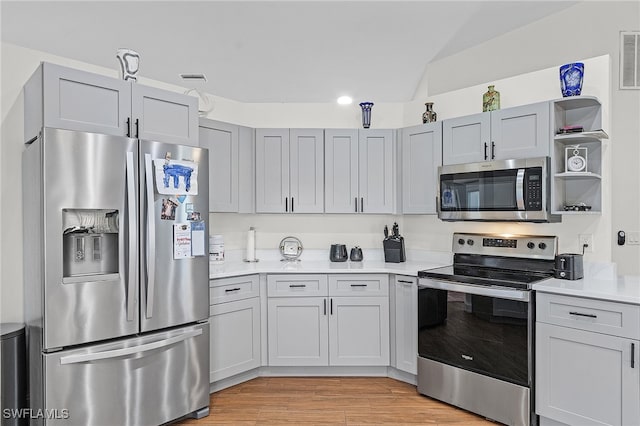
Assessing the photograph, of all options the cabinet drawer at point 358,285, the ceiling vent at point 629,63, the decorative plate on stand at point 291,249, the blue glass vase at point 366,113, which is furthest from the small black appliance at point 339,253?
the ceiling vent at point 629,63

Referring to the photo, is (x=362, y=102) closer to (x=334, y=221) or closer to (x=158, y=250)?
(x=334, y=221)

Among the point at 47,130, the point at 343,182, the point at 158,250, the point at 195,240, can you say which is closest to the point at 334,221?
the point at 343,182

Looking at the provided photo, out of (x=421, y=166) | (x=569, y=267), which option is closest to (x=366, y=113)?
(x=421, y=166)

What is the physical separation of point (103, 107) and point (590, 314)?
303 centimetres

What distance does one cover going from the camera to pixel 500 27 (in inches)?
127

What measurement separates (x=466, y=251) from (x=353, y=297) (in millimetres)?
1002

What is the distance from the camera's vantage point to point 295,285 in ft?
11.5

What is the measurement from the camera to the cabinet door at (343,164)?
3.90m

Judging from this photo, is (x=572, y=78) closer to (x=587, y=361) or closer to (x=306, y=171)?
(x=587, y=361)

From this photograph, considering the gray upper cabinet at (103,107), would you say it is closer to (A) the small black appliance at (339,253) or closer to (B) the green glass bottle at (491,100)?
(A) the small black appliance at (339,253)

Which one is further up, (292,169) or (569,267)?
(292,169)

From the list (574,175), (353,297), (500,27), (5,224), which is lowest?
(353,297)

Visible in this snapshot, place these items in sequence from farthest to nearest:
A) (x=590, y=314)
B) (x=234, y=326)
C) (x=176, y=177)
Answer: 1. (x=234, y=326)
2. (x=176, y=177)
3. (x=590, y=314)

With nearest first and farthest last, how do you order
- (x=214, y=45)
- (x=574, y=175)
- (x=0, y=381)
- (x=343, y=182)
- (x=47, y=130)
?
1. (x=47, y=130)
2. (x=0, y=381)
3. (x=574, y=175)
4. (x=214, y=45)
5. (x=343, y=182)
